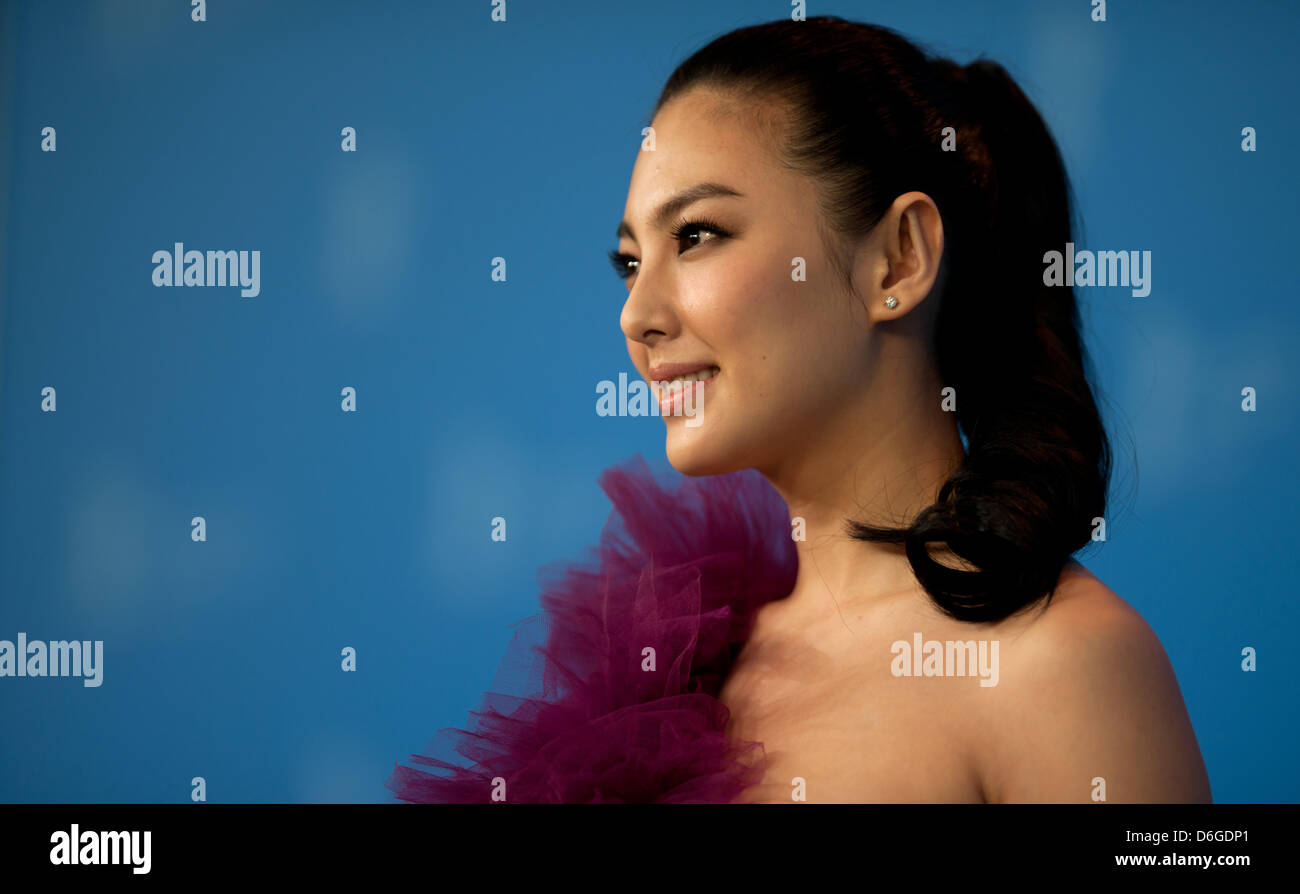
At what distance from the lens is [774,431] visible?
128cm

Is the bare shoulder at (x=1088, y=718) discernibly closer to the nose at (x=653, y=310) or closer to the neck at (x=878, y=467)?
the neck at (x=878, y=467)

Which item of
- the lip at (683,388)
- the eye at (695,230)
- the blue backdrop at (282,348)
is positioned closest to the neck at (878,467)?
the lip at (683,388)

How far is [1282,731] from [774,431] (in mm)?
1203

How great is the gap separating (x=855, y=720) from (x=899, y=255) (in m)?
0.52

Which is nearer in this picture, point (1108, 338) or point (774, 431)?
point (774, 431)

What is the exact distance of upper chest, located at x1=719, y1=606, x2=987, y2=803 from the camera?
107 centimetres

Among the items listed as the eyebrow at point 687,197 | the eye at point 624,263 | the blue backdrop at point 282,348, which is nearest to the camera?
the eyebrow at point 687,197

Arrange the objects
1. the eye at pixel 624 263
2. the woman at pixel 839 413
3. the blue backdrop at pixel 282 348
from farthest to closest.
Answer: the blue backdrop at pixel 282 348 → the eye at pixel 624 263 → the woman at pixel 839 413

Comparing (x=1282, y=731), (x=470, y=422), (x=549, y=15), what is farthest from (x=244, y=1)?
(x=1282, y=731)

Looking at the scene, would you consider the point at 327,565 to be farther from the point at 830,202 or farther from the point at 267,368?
the point at 830,202

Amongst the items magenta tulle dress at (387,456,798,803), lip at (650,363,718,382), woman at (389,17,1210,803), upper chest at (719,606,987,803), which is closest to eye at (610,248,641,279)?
woman at (389,17,1210,803)

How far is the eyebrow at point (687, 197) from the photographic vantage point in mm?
1257

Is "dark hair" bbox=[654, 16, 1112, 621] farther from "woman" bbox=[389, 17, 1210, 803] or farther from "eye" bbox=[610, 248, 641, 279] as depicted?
"eye" bbox=[610, 248, 641, 279]

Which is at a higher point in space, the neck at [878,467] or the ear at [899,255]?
the ear at [899,255]
